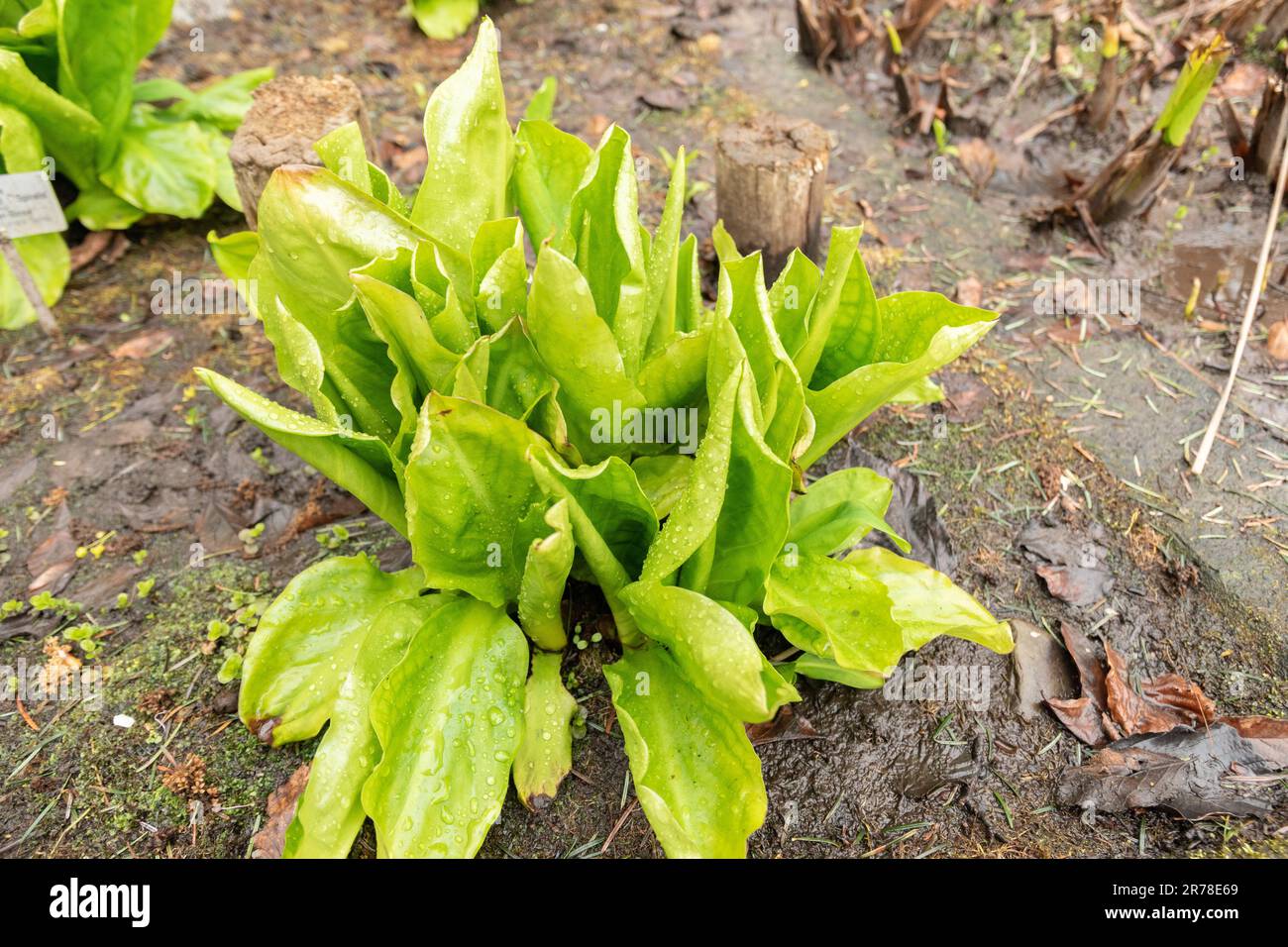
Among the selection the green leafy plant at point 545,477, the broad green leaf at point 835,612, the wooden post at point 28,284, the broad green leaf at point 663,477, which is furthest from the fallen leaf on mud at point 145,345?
the broad green leaf at point 835,612

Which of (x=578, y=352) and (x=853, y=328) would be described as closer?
(x=578, y=352)

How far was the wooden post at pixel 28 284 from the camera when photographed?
3.03 m

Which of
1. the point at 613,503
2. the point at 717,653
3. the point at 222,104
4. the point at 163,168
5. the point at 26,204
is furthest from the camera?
the point at 222,104

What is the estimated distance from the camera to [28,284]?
3.19 metres

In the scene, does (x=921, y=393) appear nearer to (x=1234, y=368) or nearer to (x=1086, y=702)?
(x=1086, y=702)

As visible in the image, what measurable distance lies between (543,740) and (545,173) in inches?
58.9

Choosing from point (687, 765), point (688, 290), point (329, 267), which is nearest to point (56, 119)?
point (329, 267)

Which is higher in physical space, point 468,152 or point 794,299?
point 468,152

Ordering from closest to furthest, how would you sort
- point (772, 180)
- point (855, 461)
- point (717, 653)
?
point (717, 653) < point (855, 461) < point (772, 180)

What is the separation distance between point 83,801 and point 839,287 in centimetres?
222

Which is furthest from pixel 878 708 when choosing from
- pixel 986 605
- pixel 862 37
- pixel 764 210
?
pixel 862 37

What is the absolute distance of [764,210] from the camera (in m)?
3.18

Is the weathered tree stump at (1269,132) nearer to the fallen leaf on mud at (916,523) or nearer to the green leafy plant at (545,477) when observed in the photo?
the fallen leaf on mud at (916,523)
